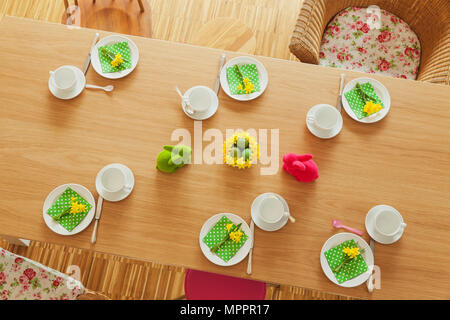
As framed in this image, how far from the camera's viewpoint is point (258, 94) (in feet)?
5.12

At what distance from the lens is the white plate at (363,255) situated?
1371 millimetres

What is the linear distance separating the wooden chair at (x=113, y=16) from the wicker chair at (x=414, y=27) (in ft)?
2.91

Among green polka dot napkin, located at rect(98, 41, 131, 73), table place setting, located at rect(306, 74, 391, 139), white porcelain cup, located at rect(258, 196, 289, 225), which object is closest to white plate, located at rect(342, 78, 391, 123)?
table place setting, located at rect(306, 74, 391, 139)

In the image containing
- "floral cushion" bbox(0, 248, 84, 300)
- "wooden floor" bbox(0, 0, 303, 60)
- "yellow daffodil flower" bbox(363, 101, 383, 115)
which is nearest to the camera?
"yellow daffodil flower" bbox(363, 101, 383, 115)

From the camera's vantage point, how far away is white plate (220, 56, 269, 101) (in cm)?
156

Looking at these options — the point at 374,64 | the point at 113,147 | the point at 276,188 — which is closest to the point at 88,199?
the point at 113,147

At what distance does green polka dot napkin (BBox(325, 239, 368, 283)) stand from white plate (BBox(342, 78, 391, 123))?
54cm

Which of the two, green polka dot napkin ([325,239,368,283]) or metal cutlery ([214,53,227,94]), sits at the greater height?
metal cutlery ([214,53,227,94])

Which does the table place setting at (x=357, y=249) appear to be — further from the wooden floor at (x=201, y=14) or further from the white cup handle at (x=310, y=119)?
the wooden floor at (x=201, y=14)

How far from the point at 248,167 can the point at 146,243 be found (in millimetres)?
522

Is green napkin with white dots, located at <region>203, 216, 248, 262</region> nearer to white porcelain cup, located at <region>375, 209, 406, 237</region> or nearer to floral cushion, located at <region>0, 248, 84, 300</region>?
white porcelain cup, located at <region>375, 209, 406, 237</region>

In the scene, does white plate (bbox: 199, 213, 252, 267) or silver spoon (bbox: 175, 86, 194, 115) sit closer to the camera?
white plate (bbox: 199, 213, 252, 267)

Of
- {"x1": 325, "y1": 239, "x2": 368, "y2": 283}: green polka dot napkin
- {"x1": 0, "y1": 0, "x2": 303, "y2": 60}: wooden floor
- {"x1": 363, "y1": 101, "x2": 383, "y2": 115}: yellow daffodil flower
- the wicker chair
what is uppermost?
{"x1": 0, "y1": 0, "x2": 303, "y2": 60}: wooden floor
